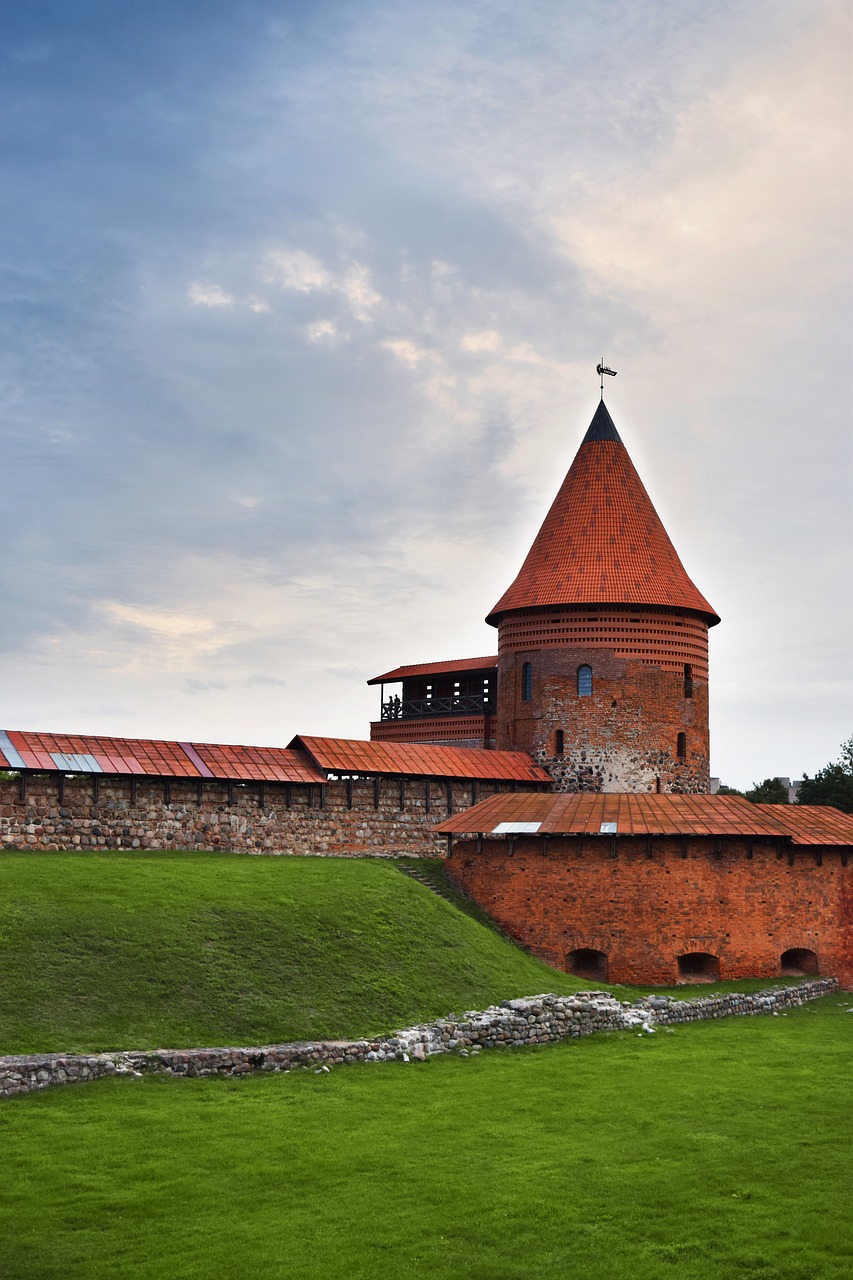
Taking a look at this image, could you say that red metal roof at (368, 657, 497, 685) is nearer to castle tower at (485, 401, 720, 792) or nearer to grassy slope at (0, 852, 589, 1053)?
castle tower at (485, 401, 720, 792)

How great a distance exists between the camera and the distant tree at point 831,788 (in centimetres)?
4022

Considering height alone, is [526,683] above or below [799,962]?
above

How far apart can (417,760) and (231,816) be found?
4545 millimetres

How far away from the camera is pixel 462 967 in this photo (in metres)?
18.1

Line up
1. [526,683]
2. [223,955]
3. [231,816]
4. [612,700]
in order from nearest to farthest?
[223,955] → [231,816] → [612,700] → [526,683]

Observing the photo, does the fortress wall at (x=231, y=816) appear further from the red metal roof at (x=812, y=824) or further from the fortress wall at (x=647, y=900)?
the red metal roof at (x=812, y=824)

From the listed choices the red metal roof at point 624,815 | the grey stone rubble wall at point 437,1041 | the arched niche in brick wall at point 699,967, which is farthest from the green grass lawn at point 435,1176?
the red metal roof at point 624,815

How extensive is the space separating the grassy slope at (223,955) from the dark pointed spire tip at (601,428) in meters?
15.6

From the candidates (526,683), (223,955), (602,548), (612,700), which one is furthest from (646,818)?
(602,548)

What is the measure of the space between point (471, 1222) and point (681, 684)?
70.4ft

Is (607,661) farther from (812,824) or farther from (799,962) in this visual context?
(799,962)

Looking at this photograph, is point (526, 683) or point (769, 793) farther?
point (769, 793)

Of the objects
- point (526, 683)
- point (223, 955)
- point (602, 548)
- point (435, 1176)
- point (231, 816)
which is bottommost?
point (435, 1176)

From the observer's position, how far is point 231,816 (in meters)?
23.3
